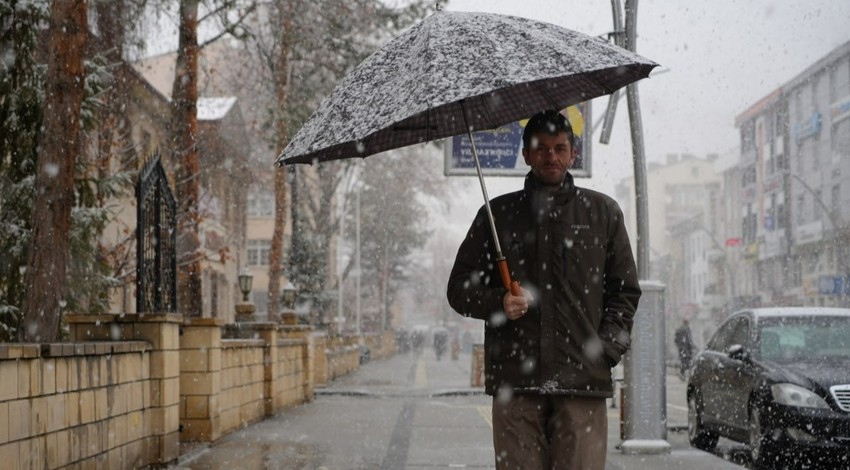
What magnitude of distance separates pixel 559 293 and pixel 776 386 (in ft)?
23.4

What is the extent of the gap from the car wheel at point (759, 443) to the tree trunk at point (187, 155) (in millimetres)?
11983

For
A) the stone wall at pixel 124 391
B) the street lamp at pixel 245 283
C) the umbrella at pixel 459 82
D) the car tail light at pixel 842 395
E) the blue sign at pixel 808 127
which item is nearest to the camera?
the umbrella at pixel 459 82

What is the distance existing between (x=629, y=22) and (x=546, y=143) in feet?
25.0

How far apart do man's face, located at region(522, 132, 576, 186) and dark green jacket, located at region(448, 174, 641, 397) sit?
5 centimetres

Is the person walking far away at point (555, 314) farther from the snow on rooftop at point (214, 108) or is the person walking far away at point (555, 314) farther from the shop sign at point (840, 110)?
the shop sign at point (840, 110)

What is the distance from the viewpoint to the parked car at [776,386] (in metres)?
10.4

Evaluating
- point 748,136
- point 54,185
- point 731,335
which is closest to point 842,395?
point 731,335

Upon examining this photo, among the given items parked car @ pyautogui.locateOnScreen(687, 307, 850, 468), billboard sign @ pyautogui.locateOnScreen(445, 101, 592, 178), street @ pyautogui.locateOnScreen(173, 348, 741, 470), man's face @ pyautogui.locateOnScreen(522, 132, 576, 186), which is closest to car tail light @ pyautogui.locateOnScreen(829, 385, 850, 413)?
parked car @ pyautogui.locateOnScreen(687, 307, 850, 468)

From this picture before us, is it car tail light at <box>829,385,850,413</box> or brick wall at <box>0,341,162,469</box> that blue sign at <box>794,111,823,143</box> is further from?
brick wall at <box>0,341,162,469</box>

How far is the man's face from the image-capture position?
434 centimetres

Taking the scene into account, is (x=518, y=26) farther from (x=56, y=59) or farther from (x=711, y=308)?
(x=711, y=308)

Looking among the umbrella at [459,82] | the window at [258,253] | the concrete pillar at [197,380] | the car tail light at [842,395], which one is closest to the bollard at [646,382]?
the car tail light at [842,395]

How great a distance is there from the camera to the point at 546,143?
433cm

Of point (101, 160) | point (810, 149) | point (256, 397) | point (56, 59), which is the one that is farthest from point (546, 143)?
point (810, 149)
